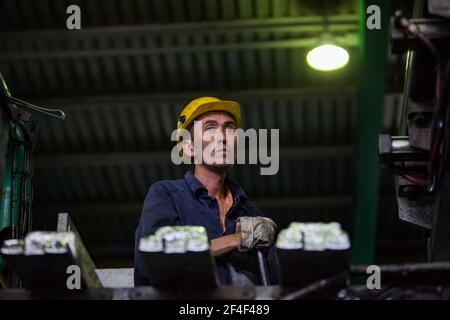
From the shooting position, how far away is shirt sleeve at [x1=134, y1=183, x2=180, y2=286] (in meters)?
4.28

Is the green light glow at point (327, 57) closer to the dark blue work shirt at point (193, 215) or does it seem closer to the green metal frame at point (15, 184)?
the dark blue work shirt at point (193, 215)

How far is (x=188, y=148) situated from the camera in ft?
17.5

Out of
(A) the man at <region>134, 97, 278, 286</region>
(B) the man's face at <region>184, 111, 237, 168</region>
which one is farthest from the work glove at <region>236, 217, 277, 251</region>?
(B) the man's face at <region>184, 111, 237, 168</region>

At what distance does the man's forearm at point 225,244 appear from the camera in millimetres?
4348

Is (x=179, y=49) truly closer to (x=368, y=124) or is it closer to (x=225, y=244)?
(x=368, y=124)

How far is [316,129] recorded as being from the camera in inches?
436

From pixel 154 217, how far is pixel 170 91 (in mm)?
6536

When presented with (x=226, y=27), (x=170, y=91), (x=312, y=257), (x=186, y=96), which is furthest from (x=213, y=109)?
(x=170, y=91)

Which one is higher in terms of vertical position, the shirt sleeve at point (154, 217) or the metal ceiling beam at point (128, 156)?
the shirt sleeve at point (154, 217)

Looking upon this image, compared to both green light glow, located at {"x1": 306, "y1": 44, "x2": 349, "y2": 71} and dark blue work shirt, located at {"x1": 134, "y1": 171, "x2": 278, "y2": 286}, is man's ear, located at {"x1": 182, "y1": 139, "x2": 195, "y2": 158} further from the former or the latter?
green light glow, located at {"x1": 306, "y1": 44, "x2": 349, "y2": 71}

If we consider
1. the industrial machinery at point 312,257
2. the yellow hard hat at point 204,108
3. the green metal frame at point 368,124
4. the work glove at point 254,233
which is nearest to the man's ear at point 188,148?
the yellow hard hat at point 204,108

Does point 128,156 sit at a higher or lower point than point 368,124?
lower

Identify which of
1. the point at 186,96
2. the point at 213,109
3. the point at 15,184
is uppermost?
the point at 213,109

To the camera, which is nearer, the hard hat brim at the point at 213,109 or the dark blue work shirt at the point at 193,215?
the dark blue work shirt at the point at 193,215
